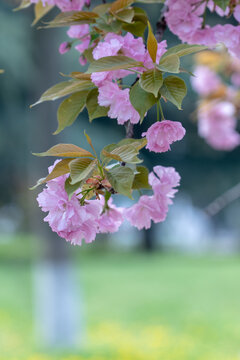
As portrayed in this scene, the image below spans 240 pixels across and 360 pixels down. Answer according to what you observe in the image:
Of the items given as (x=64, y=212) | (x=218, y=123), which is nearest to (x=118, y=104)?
(x=64, y=212)

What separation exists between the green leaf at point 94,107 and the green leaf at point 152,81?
0.16m

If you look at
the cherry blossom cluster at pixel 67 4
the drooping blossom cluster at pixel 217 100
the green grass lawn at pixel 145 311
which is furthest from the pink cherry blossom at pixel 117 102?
the green grass lawn at pixel 145 311

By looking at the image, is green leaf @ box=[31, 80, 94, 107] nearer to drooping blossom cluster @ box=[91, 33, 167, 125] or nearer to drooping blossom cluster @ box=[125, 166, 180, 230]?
drooping blossom cluster @ box=[91, 33, 167, 125]

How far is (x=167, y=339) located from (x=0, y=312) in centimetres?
321

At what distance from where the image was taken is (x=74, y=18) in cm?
105

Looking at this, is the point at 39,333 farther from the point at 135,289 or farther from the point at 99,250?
the point at 99,250

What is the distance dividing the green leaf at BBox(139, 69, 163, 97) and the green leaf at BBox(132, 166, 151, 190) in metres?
0.16

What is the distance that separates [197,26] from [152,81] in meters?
0.38

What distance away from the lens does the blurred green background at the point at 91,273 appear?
476 centimetres

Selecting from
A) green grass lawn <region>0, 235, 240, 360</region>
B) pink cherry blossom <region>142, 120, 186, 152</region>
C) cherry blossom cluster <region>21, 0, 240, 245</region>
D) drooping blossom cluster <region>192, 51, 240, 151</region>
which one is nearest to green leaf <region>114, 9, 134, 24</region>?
cherry blossom cluster <region>21, 0, 240, 245</region>

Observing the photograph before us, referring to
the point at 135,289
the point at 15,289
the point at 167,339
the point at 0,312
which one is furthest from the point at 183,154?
the point at 167,339

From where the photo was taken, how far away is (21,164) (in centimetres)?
956

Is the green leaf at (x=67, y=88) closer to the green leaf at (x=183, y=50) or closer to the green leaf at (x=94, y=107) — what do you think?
the green leaf at (x=94, y=107)

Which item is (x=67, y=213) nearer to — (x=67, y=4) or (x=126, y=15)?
(x=126, y=15)
